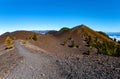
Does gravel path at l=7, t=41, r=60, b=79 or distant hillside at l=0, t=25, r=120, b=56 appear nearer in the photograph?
gravel path at l=7, t=41, r=60, b=79

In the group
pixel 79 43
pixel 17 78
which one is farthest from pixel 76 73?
pixel 79 43

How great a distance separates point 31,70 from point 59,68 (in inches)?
98.7

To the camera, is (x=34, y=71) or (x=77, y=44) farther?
(x=77, y=44)

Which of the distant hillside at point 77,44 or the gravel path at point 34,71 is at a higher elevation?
the gravel path at point 34,71

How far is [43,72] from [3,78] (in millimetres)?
3377

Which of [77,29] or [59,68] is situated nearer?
[59,68]

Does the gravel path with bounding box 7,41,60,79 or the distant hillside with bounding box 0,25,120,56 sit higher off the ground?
the gravel path with bounding box 7,41,60,79

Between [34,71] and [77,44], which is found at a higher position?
[34,71]

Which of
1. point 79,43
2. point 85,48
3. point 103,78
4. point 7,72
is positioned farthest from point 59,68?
point 79,43

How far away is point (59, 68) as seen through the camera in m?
20.8

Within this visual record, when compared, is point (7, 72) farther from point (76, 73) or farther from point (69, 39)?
point (69, 39)

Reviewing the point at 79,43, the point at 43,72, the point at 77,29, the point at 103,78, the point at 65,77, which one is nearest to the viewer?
the point at 103,78

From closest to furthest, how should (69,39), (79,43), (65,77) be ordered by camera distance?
(65,77), (79,43), (69,39)

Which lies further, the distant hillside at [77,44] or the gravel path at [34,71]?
the distant hillside at [77,44]
